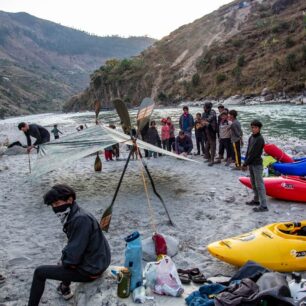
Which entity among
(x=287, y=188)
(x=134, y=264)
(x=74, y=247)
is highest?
Result: (x=74, y=247)

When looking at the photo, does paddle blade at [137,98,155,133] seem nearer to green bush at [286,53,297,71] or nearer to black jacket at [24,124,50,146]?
black jacket at [24,124,50,146]

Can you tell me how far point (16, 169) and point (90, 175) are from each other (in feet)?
12.4

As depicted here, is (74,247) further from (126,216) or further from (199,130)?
(199,130)

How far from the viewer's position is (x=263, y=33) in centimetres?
7138

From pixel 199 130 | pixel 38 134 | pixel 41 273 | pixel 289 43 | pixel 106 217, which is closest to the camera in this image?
pixel 41 273

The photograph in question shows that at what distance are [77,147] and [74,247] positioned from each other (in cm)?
573

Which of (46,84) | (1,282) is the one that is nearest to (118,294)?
(1,282)

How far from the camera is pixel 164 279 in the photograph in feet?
14.7

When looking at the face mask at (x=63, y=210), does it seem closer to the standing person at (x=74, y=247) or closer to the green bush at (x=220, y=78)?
the standing person at (x=74, y=247)

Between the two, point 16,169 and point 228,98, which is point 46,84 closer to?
point 228,98

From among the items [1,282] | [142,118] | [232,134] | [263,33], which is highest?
[263,33]

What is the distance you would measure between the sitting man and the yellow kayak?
918cm

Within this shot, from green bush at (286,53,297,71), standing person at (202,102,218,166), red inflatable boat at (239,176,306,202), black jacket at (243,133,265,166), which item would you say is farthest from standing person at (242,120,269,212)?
green bush at (286,53,297,71)

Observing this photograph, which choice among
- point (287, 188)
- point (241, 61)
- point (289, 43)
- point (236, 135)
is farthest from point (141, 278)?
point (241, 61)
